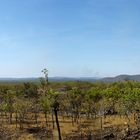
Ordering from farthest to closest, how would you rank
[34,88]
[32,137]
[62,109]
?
1. [34,88]
2. [62,109]
3. [32,137]

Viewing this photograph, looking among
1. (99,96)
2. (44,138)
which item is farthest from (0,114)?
(44,138)

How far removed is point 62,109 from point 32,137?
33.4 meters

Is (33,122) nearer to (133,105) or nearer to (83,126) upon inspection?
(83,126)

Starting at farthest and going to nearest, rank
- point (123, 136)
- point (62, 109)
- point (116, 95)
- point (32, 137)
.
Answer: point (62, 109), point (116, 95), point (32, 137), point (123, 136)

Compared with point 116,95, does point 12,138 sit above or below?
below

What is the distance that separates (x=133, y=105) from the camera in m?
64.6

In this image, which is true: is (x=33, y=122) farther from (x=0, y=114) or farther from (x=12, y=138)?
(x=12, y=138)

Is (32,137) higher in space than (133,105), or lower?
lower

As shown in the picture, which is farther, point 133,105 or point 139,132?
point 133,105

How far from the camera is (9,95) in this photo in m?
88.1

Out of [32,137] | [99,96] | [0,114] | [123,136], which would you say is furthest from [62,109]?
[123,136]

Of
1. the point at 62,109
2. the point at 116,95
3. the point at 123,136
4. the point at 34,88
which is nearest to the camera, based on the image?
the point at 123,136

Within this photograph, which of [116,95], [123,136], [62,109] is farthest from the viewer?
[62,109]

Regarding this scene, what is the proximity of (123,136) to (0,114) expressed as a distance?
49557 mm
